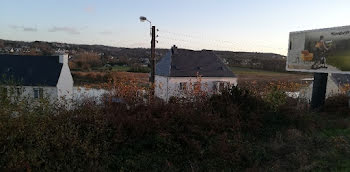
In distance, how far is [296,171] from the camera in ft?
18.1

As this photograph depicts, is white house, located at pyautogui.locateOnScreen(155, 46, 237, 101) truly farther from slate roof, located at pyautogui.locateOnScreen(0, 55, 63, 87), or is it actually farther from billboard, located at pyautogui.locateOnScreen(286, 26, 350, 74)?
billboard, located at pyautogui.locateOnScreen(286, 26, 350, 74)

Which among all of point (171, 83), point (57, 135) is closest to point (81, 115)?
point (57, 135)

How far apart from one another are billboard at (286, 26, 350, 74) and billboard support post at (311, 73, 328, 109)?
20.8 inches

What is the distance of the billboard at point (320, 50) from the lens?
12.8 meters

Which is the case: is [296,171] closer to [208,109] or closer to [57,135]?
[208,109]

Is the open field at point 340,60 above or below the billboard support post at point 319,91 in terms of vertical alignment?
above

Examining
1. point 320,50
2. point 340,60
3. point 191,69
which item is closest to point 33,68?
point 191,69

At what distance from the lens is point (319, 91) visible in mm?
13641

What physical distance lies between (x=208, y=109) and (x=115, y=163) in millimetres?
3572

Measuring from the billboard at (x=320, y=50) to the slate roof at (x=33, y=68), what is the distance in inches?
825

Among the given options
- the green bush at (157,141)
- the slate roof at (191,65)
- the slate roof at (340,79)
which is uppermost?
the slate roof at (191,65)

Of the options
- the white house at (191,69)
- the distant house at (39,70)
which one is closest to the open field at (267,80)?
the white house at (191,69)

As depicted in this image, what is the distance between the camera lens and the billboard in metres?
12.8

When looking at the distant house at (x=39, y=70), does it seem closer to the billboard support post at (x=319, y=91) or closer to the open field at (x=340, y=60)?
the billboard support post at (x=319, y=91)
